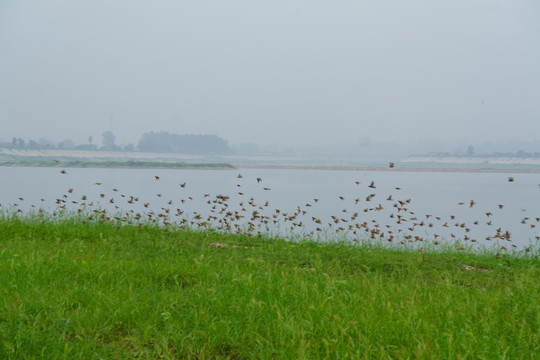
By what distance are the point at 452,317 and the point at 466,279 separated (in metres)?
3.48

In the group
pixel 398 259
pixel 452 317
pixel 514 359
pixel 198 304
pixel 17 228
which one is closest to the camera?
pixel 514 359

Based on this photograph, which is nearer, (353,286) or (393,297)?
(393,297)

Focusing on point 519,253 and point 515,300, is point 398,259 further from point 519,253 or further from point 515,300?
point 515,300

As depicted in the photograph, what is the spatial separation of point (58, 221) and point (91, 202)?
1163 mm

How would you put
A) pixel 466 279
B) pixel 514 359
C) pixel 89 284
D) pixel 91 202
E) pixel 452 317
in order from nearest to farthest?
pixel 514 359 < pixel 452 317 < pixel 89 284 < pixel 466 279 < pixel 91 202

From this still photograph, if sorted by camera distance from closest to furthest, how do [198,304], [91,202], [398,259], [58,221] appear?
[198,304] < [398,259] < [58,221] < [91,202]

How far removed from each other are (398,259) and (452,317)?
4.46 m

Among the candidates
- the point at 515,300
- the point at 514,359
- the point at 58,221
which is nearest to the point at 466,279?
the point at 515,300

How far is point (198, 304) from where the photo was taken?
5.13m

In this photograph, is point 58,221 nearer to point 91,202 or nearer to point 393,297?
point 91,202

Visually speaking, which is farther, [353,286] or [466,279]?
[466,279]

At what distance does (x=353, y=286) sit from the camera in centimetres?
598

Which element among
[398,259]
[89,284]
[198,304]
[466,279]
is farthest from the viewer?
[398,259]

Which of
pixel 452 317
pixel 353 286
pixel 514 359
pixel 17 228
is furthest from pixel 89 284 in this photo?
pixel 17 228
